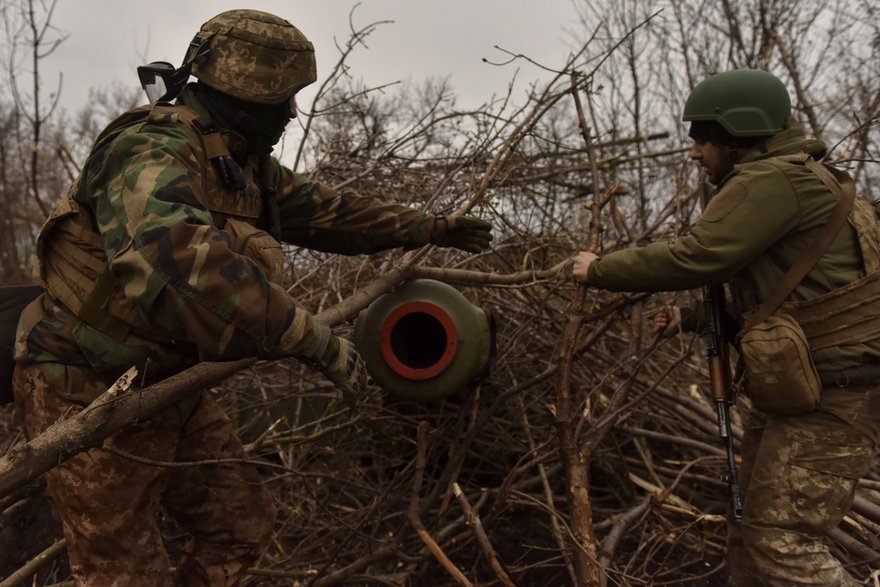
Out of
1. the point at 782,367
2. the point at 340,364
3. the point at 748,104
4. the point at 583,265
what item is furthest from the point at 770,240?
the point at 340,364

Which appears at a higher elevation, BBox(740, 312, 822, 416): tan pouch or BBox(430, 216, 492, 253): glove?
BBox(430, 216, 492, 253): glove

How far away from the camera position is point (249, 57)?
2.14m

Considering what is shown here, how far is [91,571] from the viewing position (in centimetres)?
204

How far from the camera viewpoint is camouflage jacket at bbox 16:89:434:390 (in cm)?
166

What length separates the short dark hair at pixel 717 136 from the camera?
2.42 meters

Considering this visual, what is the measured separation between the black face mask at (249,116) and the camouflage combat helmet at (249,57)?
0.06 metres

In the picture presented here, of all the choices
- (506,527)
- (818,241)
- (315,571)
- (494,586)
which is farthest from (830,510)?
(315,571)

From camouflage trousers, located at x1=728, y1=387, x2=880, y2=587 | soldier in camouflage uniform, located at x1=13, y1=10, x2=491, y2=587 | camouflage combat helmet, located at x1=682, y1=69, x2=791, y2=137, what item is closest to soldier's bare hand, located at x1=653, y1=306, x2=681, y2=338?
camouflage trousers, located at x1=728, y1=387, x2=880, y2=587

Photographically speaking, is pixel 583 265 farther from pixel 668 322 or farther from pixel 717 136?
pixel 717 136

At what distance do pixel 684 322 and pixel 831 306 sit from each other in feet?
2.09

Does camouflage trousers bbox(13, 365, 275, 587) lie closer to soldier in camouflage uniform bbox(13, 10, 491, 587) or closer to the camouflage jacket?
soldier in camouflage uniform bbox(13, 10, 491, 587)

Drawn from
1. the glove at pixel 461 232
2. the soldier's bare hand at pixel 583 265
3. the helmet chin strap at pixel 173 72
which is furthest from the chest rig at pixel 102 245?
the soldier's bare hand at pixel 583 265

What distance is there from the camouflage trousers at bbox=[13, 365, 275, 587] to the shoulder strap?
1.98m

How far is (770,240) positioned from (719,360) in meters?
0.57
